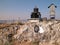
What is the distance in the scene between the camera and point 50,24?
117ft

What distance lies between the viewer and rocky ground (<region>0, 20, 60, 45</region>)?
31625 mm

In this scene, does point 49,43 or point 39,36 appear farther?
point 39,36

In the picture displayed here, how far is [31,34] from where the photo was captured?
33.5 meters

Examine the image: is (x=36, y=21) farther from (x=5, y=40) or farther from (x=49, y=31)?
(x=5, y=40)

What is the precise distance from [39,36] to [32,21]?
6407mm

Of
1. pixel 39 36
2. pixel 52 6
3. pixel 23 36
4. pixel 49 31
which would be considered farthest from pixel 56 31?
pixel 52 6

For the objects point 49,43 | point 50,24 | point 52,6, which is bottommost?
point 49,43

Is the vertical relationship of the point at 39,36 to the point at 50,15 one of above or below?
below

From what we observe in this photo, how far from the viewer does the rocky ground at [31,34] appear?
104 feet

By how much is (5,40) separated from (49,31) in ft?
27.3

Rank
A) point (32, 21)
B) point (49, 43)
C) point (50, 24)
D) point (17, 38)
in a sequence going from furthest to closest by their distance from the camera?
point (32, 21), point (50, 24), point (17, 38), point (49, 43)

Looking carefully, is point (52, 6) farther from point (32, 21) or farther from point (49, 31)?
point (49, 31)

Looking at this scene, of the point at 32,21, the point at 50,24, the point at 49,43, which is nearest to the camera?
the point at 49,43

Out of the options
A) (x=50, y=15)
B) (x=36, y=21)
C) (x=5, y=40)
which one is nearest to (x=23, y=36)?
(x=5, y=40)
